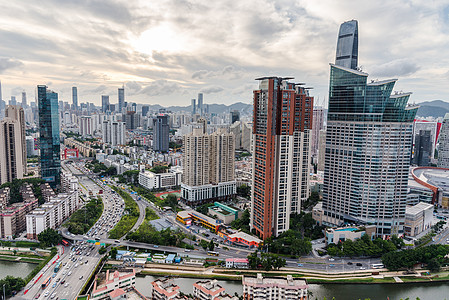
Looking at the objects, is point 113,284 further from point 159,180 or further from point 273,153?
point 159,180

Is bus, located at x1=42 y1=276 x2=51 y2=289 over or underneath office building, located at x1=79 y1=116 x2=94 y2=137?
underneath

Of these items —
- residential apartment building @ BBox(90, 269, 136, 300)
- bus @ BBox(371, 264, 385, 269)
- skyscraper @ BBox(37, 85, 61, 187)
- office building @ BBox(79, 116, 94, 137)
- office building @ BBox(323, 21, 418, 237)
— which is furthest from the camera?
office building @ BBox(79, 116, 94, 137)

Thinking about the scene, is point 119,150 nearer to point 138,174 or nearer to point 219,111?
point 138,174

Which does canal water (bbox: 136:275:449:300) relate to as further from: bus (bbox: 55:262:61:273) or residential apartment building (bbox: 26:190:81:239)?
residential apartment building (bbox: 26:190:81:239)

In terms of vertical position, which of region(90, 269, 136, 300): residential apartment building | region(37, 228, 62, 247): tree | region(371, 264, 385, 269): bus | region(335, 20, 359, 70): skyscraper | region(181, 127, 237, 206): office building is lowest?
region(371, 264, 385, 269): bus

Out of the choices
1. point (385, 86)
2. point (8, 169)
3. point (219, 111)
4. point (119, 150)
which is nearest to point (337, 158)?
point (385, 86)

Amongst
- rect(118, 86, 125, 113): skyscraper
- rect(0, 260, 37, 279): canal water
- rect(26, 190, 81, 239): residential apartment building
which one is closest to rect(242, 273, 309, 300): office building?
rect(0, 260, 37, 279): canal water

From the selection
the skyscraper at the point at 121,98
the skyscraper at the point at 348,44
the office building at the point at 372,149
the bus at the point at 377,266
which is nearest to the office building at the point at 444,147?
the skyscraper at the point at 348,44

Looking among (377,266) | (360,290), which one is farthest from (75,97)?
(360,290)
